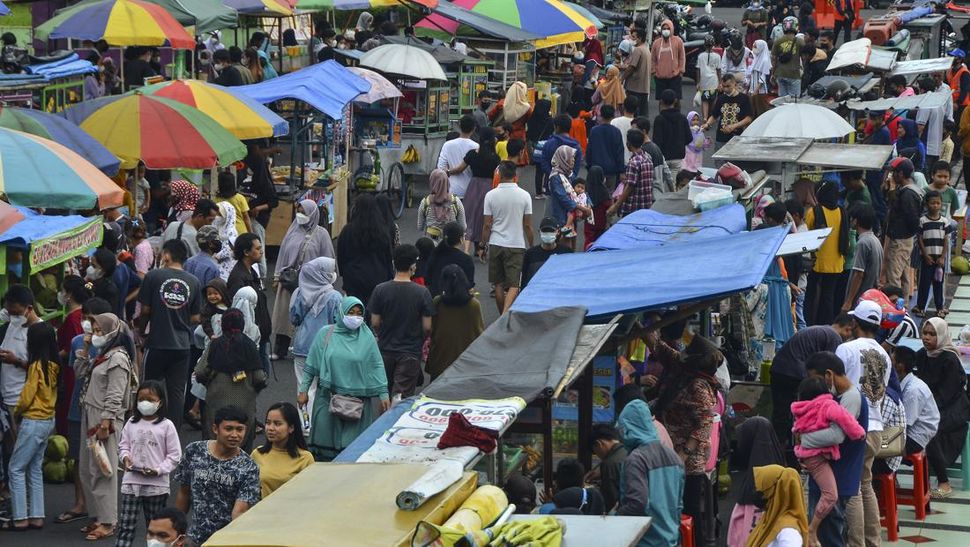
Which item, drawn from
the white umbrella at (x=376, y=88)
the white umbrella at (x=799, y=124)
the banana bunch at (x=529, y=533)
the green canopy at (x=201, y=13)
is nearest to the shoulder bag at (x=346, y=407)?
the banana bunch at (x=529, y=533)

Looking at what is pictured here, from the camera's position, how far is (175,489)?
11.6 metres

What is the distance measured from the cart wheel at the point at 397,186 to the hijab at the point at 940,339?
370 inches

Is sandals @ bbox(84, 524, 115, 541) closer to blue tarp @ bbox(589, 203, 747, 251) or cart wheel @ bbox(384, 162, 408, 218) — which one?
blue tarp @ bbox(589, 203, 747, 251)

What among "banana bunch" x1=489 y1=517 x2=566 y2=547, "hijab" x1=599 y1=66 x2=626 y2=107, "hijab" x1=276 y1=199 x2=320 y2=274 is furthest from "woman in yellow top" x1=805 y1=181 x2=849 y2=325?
"banana bunch" x1=489 y1=517 x2=566 y2=547

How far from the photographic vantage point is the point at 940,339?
12.2 metres

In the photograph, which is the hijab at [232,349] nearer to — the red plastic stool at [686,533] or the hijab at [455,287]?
the hijab at [455,287]

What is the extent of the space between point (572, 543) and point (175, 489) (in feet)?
16.8

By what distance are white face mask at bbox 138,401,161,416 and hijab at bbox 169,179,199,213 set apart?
221 inches

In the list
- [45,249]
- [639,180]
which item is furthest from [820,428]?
[639,180]

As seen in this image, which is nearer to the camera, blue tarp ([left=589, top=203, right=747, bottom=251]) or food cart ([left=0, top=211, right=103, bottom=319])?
food cart ([left=0, top=211, right=103, bottom=319])

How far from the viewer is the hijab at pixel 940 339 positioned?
12.1 metres

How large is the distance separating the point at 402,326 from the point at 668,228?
7.43 ft

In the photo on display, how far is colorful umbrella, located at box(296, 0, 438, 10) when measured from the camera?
86.5 feet

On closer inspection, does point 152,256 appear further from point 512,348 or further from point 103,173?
point 512,348
